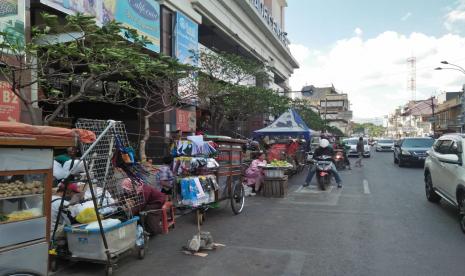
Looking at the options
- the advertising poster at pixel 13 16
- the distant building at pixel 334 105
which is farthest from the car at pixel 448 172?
the distant building at pixel 334 105

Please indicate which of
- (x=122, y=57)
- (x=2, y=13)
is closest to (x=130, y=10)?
(x=2, y=13)

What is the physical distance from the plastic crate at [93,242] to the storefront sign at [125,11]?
23.8 ft

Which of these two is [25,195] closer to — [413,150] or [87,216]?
[87,216]

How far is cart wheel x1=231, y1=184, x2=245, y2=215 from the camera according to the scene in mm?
8883

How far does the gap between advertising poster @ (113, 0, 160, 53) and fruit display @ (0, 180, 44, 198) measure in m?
11.0

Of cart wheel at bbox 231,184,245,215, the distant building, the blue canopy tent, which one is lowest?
cart wheel at bbox 231,184,245,215

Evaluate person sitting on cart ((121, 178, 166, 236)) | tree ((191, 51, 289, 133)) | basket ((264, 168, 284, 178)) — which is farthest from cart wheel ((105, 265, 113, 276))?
tree ((191, 51, 289, 133))

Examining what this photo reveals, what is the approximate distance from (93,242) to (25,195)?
1.52m

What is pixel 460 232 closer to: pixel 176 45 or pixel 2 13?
pixel 2 13

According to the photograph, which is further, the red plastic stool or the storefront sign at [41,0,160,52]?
the storefront sign at [41,0,160,52]

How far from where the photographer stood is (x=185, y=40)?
19641 millimetres

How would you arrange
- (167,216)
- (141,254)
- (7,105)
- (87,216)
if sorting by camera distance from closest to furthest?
(87,216)
(141,254)
(167,216)
(7,105)

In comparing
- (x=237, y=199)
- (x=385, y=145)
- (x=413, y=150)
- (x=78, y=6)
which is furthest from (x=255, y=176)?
(x=385, y=145)

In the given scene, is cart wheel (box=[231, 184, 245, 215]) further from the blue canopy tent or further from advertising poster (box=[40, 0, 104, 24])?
the blue canopy tent
